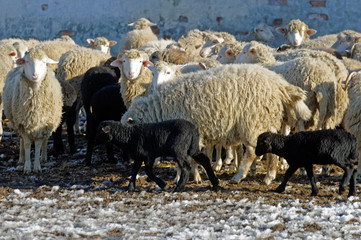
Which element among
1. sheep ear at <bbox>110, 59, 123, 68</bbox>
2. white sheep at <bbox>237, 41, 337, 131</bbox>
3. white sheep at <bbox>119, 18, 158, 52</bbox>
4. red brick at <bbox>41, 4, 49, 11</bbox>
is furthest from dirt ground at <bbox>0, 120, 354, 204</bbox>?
red brick at <bbox>41, 4, 49, 11</bbox>

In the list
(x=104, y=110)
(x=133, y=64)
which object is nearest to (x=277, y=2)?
(x=133, y=64)

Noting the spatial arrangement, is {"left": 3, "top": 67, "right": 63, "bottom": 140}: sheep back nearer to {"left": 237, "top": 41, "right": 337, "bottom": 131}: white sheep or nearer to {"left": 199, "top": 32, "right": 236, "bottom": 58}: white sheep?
{"left": 237, "top": 41, "right": 337, "bottom": 131}: white sheep

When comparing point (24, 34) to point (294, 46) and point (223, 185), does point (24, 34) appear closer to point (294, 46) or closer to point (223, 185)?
point (294, 46)

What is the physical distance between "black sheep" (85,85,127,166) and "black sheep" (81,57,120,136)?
27.4 inches

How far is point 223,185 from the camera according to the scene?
621 centimetres

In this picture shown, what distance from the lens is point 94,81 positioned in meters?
8.94

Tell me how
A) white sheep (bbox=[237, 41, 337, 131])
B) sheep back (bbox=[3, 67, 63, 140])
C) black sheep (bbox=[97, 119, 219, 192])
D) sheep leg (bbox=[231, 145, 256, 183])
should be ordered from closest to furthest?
black sheep (bbox=[97, 119, 219, 192]) → sheep leg (bbox=[231, 145, 256, 183]) → white sheep (bbox=[237, 41, 337, 131]) → sheep back (bbox=[3, 67, 63, 140])

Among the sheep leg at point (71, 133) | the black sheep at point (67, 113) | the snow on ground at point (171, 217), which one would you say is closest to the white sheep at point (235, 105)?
the snow on ground at point (171, 217)

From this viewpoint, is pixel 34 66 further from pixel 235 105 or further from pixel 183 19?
pixel 183 19

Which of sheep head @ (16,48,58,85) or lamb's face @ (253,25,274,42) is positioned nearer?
sheep head @ (16,48,58,85)

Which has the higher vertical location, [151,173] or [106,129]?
[106,129]

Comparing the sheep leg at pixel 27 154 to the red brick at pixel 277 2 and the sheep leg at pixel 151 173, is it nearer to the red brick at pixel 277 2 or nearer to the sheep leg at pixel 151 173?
the sheep leg at pixel 151 173

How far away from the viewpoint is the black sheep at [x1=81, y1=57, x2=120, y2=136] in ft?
29.2

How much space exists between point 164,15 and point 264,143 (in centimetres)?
951
